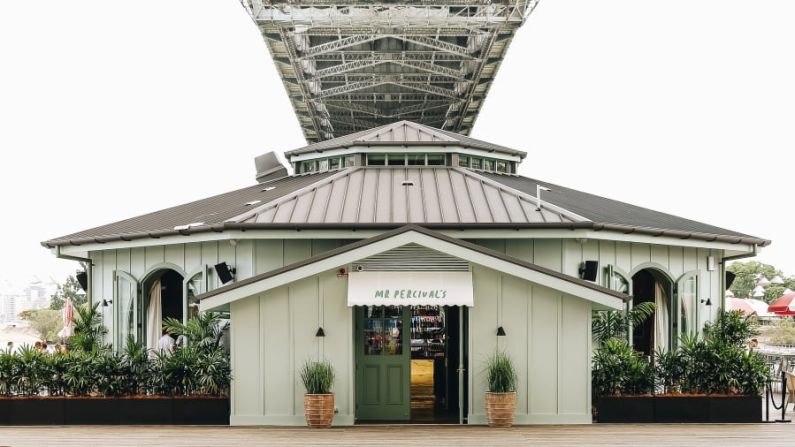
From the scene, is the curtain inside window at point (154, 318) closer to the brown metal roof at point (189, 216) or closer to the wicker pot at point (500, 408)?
the brown metal roof at point (189, 216)

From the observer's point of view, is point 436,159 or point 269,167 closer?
point 436,159

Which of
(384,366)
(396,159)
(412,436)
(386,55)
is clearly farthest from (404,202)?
(386,55)

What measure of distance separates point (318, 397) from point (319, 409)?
0.21m

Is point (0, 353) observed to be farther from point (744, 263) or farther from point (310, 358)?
point (744, 263)

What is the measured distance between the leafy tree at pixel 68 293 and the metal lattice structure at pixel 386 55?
4295cm

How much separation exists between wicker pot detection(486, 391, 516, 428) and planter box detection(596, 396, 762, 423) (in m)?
1.64

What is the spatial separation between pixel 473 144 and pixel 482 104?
2427 cm

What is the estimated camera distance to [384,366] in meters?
15.3

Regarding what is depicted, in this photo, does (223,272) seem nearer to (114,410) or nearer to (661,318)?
(114,410)

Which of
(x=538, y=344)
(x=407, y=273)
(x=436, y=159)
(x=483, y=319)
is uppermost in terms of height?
(x=436, y=159)

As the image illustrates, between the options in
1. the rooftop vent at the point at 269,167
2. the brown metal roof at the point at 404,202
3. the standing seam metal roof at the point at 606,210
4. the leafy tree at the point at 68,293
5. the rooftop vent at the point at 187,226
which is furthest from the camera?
the leafy tree at the point at 68,293

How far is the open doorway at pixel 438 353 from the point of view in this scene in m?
16.5

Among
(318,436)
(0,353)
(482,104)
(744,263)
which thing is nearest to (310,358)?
(318,436)

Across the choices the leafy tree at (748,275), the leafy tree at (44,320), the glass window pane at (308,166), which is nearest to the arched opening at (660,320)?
the glass window pane at (308,166)
